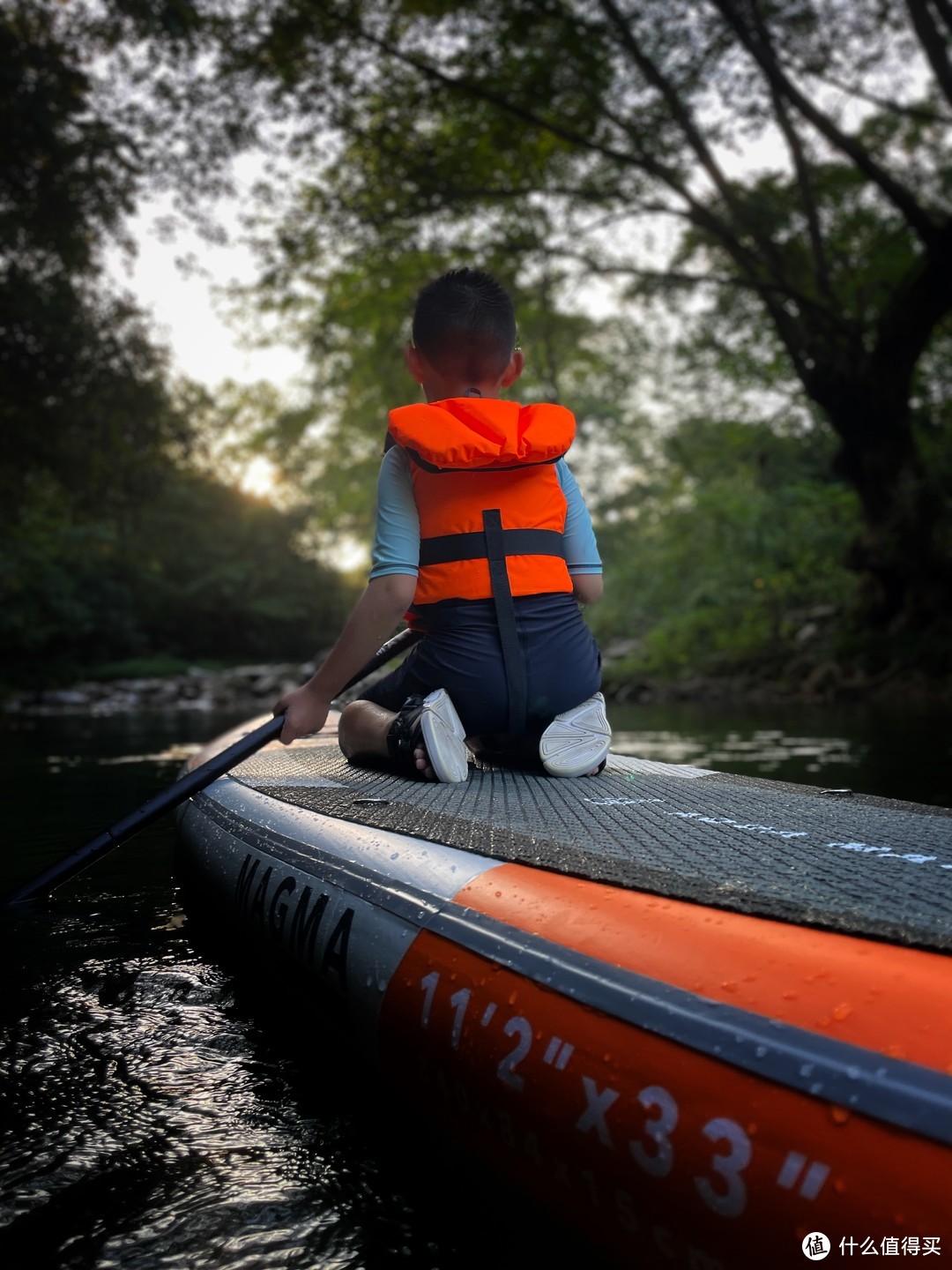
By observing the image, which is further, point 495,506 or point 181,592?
point 181,592

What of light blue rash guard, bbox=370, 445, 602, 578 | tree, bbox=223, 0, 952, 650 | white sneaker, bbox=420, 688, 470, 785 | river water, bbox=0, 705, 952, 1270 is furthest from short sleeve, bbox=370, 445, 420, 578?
tree, bbox=223, 0, 952, 650

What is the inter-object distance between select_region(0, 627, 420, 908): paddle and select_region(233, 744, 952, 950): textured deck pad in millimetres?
83

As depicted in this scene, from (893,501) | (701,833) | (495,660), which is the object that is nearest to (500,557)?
(495,660)

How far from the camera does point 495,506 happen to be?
A: 2.13m

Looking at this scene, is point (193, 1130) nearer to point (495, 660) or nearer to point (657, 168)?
point (495, 660)

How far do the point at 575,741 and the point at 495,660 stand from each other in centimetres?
26

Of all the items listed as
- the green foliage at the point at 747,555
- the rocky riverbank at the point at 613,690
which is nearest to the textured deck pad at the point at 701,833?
the rocky riverbank at the point at 613,690

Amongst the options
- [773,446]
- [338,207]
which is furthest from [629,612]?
[338,207]

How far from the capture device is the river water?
1.05 metres

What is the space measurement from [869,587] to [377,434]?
11732mm

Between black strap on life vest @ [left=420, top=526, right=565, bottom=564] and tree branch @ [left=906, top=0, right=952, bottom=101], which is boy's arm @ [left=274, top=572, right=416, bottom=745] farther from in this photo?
tree branch @ [left=906, top=0, right=952, bottom=101]

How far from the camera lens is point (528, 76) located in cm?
977

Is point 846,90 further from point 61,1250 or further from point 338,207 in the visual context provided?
point 61,1250

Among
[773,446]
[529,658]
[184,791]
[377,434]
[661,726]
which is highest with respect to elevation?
[377,434]
